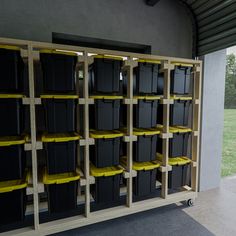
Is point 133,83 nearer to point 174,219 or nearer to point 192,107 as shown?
point 192,107

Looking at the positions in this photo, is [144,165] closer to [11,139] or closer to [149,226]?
[149,226]

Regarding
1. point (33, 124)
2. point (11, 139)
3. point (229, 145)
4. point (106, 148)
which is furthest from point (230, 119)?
point (11, 139)

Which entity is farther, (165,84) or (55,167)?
(165,84)

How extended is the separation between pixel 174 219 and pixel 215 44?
7.55 ft

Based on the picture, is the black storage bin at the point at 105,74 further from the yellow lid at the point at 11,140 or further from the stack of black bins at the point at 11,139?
the yellow lid at the point at 11,140

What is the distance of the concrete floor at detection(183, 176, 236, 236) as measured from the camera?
2037 mm

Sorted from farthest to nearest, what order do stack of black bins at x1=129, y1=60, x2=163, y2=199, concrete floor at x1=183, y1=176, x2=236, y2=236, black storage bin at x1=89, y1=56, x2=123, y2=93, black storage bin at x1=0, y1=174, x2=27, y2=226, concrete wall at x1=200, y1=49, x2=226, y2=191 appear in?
concrete wall at x1=200, y1=49, x2=226, y2=191
stack of black bins at x1=129, y1=60, x2=163, y2=199
concrete floor at x1=183, y1=176, x2=236, y2=236
black storage bin at x1=89, y1=56, x2=123, y2=93
black storage bin at x1=0, y1=174, x2=27, y2=226

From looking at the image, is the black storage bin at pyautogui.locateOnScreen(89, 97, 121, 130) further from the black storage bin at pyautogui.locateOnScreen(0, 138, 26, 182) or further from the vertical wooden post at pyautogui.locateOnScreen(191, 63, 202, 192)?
the vertical wooden post at pyautogui.locateOnScreen(191, 63, 202, 192)

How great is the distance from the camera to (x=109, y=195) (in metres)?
2.11

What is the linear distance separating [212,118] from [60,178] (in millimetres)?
2363

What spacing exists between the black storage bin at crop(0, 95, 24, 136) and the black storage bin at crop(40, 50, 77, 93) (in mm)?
316

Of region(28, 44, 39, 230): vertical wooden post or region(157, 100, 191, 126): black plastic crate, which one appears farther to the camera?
region(157, 100, 191, 126): black plastic crate

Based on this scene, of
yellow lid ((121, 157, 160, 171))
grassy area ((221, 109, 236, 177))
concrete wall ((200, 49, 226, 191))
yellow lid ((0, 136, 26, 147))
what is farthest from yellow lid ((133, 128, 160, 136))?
grassy area ((221, 109, 236, 177))

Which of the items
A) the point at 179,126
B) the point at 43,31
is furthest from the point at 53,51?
the point at 179,126
